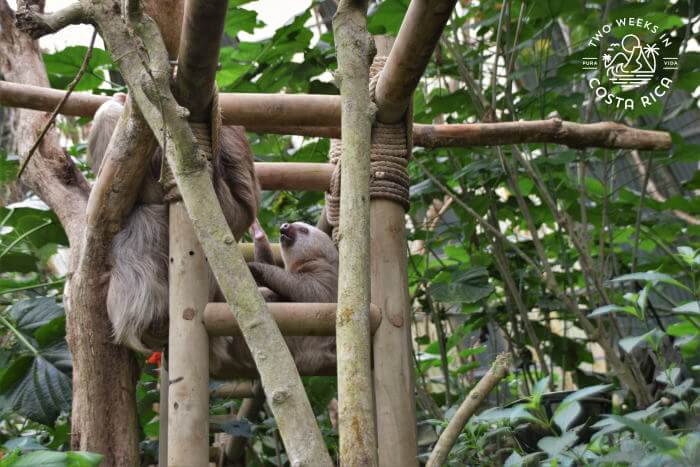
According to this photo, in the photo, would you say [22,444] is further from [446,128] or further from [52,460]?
[446,128]

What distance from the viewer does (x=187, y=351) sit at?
6.85ft

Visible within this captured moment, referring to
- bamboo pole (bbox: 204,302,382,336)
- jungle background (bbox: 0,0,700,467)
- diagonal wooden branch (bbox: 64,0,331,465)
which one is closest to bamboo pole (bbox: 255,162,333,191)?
jungle background (bbox: 0,0,700,467)

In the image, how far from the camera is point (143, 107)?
1.82 metres

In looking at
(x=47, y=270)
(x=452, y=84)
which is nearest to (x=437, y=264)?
(x=452, y=84)

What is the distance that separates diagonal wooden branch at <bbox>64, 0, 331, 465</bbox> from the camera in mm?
1467

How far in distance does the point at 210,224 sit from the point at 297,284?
5.04ft

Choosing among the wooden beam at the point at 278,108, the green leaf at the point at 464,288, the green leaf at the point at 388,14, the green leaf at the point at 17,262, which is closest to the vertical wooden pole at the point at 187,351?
the wooden beam at the point at 278,108

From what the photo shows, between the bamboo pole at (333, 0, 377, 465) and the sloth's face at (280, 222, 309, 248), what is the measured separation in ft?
5.86

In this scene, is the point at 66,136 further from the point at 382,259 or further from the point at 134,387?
the point at 382,259

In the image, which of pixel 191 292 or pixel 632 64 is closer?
pixel 191 292

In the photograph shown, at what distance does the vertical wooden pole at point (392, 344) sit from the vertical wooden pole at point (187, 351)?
1.60 feet


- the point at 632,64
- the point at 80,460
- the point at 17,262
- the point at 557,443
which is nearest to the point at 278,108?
the point at 80,460

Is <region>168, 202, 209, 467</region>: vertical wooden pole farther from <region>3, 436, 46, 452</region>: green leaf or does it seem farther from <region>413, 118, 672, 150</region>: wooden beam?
<region>413, 118, 672, 150</region>: wooden beam

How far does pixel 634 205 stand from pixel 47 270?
367cm
